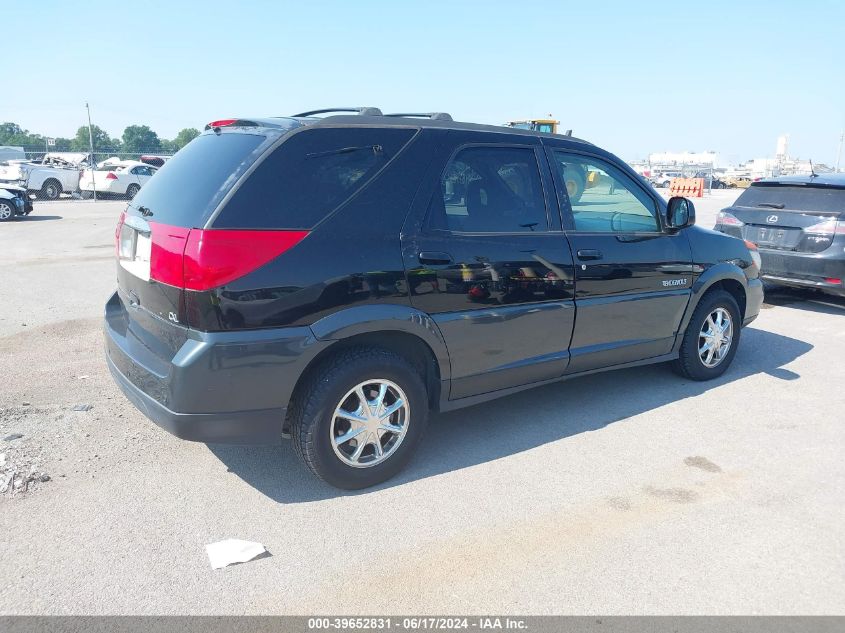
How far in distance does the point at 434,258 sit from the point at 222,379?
1.30 meters

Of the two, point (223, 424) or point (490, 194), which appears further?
point (490, 194)

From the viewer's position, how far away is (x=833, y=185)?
7961mm

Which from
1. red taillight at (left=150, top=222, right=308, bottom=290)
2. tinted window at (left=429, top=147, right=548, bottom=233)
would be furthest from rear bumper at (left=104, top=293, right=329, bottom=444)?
tinted window at (left=429, top=147, right=548, bottom=233)

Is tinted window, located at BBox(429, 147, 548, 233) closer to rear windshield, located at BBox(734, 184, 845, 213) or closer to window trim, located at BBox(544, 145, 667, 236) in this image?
window trim, located at BBox(544, 145, 667, 236)

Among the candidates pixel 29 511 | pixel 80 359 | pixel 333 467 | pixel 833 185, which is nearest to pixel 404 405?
pixel 333 467

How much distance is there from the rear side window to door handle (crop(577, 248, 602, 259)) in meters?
1.45

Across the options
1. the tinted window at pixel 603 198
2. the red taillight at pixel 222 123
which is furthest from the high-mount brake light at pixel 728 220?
the red taillight at pixel 222 123

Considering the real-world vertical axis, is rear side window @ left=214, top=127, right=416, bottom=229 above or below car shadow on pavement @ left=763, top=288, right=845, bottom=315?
above

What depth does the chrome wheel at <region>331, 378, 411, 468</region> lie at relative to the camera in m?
3.58

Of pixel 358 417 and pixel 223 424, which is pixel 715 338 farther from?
pixel 223 424

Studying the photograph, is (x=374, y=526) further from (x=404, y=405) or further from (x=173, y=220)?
(x=173, y=220)

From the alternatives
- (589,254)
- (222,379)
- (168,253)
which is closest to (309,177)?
(168,253)

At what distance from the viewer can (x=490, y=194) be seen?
13.5 feet

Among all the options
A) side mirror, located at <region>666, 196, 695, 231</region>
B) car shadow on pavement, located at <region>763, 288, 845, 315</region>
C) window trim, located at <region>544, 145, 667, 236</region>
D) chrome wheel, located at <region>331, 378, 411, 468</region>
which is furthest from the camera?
car shadow on pavement, located at <region>763, 288, 845, 315</region>
